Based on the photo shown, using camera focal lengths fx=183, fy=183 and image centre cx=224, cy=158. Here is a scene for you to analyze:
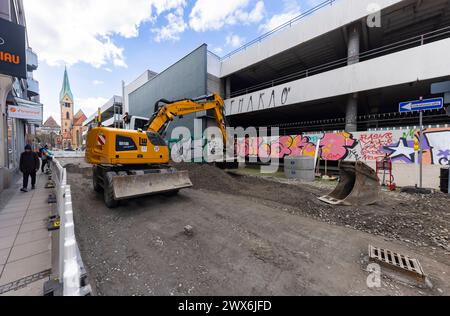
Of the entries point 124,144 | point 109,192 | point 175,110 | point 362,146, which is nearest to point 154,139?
point 124,144

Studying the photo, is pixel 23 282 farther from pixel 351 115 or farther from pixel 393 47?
pixel 393 47

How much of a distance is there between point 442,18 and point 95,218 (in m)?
20.4

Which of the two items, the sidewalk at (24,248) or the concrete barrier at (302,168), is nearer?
the sidewalk at (24,248)

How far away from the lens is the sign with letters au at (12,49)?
201 inches

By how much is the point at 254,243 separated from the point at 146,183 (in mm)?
3500

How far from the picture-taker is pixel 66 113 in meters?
61.2

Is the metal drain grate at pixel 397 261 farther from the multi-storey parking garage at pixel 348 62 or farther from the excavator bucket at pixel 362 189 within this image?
the multi-storey parking garage at pixel 348 62

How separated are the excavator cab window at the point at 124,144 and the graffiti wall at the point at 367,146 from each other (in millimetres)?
10607

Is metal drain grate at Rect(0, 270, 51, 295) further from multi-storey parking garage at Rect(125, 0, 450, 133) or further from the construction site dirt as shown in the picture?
multi-storey parking garage at Rect(125, 0, 450, 133)

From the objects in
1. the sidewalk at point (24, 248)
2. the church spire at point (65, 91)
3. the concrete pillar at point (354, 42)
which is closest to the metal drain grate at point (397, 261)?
the sidewalk at point (24, 248)
